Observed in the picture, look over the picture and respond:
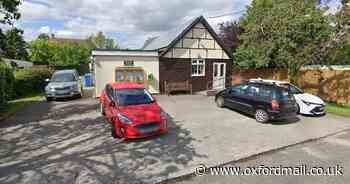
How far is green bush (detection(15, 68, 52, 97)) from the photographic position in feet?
44.9

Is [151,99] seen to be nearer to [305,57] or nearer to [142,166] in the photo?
[142,166]

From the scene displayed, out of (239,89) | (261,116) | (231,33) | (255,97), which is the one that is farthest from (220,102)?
(231,33)

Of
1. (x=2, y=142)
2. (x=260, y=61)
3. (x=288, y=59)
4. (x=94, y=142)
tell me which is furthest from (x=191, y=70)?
(x=2, y=142)

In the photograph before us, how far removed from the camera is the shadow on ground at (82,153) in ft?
13.1

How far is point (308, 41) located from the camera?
12867mm

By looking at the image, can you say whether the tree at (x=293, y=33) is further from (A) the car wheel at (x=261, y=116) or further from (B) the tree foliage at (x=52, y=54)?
(B) the tree foliage at (x=52, y=54)

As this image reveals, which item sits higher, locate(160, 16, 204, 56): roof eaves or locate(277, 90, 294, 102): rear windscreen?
locate(160, 16, 204, 56): roof eaves

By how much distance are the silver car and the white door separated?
10.9 meters

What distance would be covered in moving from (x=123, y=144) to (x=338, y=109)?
1177cm

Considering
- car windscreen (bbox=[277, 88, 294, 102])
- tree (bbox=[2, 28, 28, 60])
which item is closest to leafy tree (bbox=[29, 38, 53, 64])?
tree (bbox=[2, 28, 28, 60])

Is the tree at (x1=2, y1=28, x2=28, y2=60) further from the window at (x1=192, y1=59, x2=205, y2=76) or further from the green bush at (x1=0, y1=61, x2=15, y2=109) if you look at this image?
the window at (x1=192, y1=59, x2=205, y2=76)

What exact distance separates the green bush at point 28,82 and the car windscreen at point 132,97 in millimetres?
11083

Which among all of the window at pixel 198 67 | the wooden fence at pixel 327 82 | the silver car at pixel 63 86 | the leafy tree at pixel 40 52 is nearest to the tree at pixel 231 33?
the window at pixel 198 67

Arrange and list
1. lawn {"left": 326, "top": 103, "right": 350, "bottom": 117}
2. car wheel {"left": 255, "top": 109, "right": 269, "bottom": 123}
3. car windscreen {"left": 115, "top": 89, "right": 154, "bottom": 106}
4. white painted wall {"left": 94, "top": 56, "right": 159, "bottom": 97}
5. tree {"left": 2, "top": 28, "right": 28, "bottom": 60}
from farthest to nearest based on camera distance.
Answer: white painted wall {"left": 94, "top": 56, "right": 159, "bottom": 97} → lawn {"left": 326, "top": 103, "right": 350, "bottom": 117} → car wheel {"left": 255, "top": 109, "right": 269, "bottom": 123} → tree {"left": 2, "top": 28, "right": 28, "bottom": 60} → car windscreen {"left": 115, "top": 89, "right": 154, "bottom": 106}
